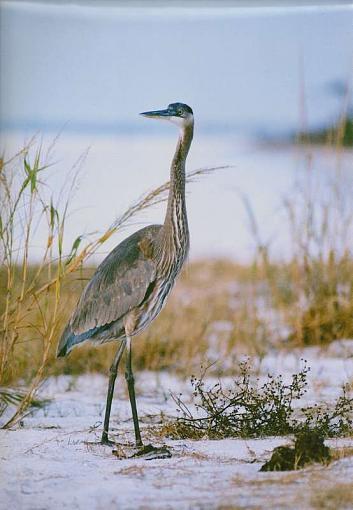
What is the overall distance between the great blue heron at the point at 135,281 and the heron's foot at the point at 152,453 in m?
0.14

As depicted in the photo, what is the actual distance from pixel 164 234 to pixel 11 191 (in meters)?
0.48

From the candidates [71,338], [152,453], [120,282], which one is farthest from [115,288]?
[152,453]

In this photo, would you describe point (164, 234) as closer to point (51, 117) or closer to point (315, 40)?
point (51, 117)

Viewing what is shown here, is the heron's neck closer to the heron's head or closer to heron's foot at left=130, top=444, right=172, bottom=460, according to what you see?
the heron's head

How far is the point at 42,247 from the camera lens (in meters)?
3.01

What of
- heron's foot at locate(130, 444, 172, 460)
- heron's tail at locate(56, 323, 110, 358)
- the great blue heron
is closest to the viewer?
heron's foot at locate(130, 444, 172, 460)

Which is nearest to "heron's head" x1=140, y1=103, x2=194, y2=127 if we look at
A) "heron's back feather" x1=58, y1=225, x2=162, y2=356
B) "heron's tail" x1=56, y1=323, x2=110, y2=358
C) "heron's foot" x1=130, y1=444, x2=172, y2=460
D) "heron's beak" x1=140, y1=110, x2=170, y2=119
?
"heron's beak" x1=140, y1=110, x2=170, y2=119

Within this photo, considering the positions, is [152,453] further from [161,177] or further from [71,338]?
[161,177]

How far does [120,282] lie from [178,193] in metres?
0.34

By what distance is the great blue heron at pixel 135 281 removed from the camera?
3.08 meters

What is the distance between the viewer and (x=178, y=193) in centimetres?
308

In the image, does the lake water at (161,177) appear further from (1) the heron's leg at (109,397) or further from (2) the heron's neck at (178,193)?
(1) the heron's leg at (109,397)

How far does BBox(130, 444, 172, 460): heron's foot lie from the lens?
2801 millimetres

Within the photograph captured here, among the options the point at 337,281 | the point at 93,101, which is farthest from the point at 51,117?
the point at 337,281
